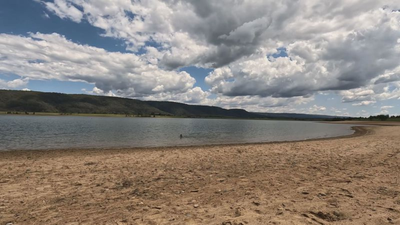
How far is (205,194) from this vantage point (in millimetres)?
7863

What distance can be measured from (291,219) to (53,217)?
250 inches

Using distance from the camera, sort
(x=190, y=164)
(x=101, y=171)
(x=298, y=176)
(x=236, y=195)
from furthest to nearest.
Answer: (x=190, y=164)
(x=101, y=171)
(x=298, y=176)
(x=236, y=195)

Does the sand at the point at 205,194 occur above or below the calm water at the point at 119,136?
above

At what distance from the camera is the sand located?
5742 millimetres

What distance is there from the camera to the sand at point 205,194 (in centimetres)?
574

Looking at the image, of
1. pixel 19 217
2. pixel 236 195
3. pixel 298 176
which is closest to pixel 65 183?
pixel 19 217

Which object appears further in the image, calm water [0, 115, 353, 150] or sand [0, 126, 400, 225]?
calm water [0, 115, 353, 150]

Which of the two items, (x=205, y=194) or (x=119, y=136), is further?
(x=119, y=136)

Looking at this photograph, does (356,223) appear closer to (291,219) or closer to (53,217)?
(291,219)

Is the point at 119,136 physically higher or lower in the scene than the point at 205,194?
lower

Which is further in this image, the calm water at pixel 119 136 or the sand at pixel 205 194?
the calm water at pixel 119 136

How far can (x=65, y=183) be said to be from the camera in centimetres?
970

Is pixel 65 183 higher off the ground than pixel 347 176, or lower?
lower

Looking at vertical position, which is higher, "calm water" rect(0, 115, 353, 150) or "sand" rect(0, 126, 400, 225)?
"sand" rect(0, 126, 400, 225)
